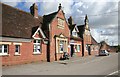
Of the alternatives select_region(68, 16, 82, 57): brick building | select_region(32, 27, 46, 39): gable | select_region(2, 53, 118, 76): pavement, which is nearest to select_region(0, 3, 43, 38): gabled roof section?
select_region(32, 27, 46, 39): gable

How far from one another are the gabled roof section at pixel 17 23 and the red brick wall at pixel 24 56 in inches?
53.1

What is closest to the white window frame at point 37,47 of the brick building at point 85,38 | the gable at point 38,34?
the gable at point 38,34

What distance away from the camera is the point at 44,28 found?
29703mm

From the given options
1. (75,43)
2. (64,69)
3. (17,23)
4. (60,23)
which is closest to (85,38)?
(75,43)

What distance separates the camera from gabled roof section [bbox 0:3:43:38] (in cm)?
2294

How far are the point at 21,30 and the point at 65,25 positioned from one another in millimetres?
11309

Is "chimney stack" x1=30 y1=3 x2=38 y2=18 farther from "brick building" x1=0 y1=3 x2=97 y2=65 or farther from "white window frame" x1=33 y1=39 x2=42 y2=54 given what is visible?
"white window frame" x1=33 y1=39 x2=42 y2=54

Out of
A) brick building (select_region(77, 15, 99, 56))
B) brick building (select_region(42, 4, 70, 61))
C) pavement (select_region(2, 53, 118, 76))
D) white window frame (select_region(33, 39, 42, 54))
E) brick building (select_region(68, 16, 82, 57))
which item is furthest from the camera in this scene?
brick building (select_region(77, 15, 99, 56))

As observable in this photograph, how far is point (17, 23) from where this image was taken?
25.4m

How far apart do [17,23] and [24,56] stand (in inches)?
178

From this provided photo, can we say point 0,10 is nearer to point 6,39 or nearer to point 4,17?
point 4,17

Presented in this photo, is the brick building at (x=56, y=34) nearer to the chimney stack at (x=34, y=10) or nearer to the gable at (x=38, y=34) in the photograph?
the gable at (x=38, y=34)

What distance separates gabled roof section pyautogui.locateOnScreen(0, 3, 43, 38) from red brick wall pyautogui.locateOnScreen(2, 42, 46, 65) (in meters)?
1.35

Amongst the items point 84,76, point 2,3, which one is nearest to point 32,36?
point 2,3
